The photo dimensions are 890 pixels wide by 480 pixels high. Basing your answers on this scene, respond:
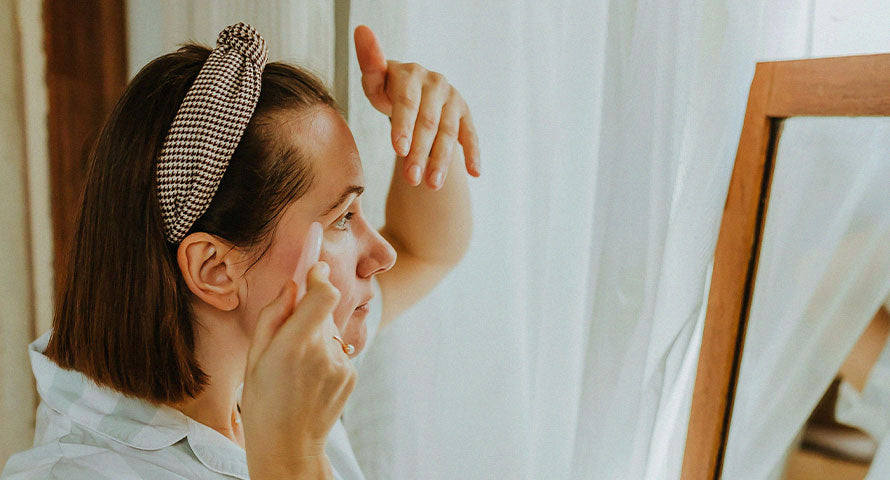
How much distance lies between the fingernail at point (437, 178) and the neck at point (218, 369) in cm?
29

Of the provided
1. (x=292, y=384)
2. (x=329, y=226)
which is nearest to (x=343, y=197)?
(x=329, y=226)

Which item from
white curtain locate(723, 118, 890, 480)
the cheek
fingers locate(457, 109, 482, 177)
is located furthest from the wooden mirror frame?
the cheek

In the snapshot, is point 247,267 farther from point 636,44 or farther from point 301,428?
point 636,44

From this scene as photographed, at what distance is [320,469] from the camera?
1.88 feet

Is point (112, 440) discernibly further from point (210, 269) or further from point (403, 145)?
point (403, 145)

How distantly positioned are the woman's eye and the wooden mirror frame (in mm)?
442

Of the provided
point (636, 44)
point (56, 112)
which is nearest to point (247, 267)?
point (636, 44)

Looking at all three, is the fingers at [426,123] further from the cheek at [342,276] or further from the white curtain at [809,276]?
the white curtain at [809,276]

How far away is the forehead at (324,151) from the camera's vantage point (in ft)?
2.31

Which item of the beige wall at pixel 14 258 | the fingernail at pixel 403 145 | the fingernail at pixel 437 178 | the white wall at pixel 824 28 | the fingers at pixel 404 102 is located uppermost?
the white wall at pixel 824 28

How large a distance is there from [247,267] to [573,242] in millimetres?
408

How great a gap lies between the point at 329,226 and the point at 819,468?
596 mm

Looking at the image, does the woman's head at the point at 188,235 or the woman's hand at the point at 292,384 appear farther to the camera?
the woman's head at the point at 188,235

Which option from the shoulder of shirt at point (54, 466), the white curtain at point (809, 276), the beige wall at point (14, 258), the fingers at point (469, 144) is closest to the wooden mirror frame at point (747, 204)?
the white curtain at point (809, 276)
